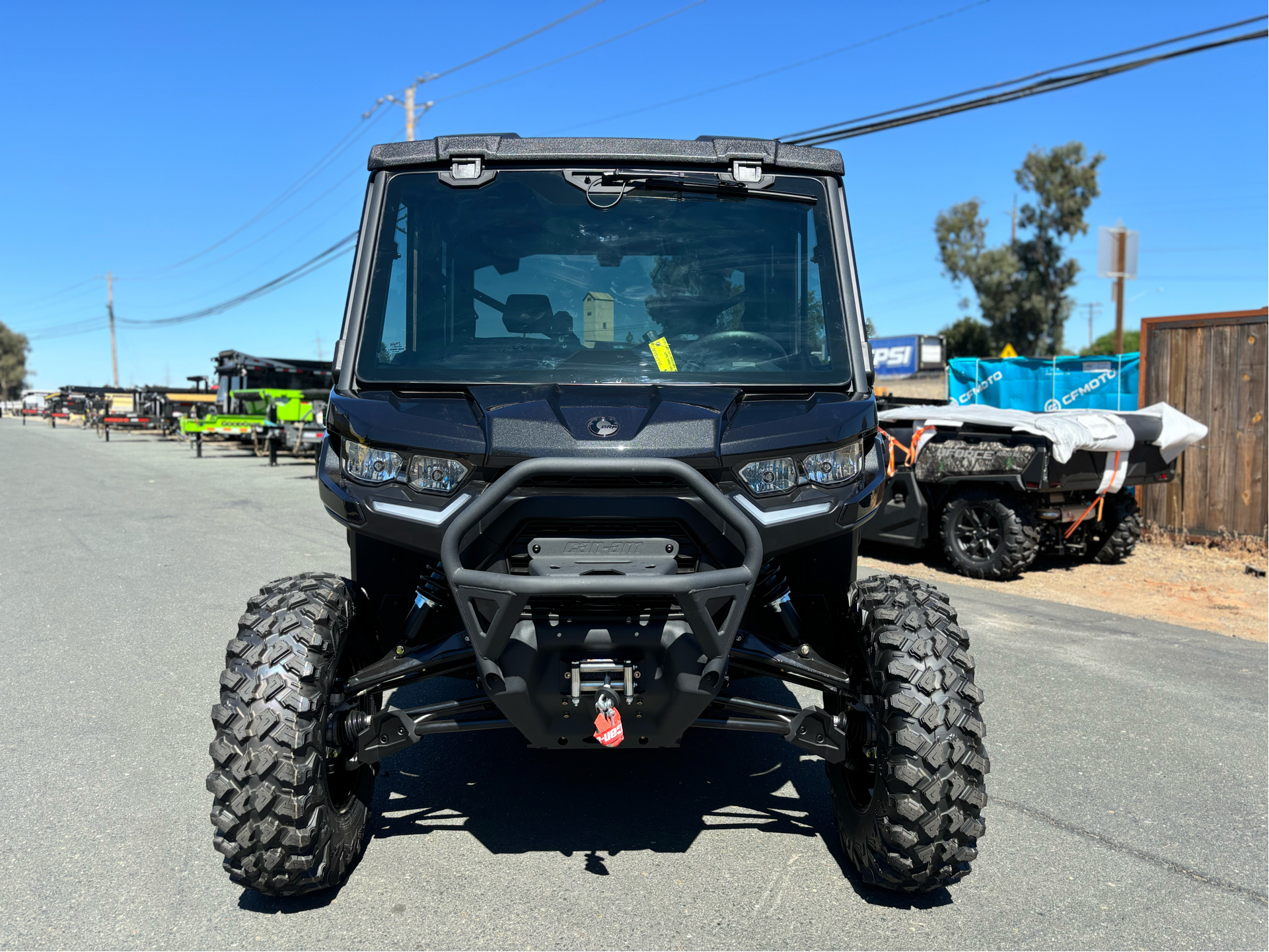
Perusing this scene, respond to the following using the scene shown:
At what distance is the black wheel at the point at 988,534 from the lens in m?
9.48

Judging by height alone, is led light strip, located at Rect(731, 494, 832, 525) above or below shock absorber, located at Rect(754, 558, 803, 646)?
above

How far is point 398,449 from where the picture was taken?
121 inches

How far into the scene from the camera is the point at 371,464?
315 cm

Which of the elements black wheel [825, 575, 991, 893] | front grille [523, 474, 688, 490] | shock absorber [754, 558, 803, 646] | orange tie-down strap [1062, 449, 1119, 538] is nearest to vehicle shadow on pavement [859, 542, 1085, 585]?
orange tie-down strap [1062, 449, 1119, 538]

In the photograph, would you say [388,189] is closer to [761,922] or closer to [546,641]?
[546,641]

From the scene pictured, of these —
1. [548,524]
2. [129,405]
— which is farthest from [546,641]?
[129,405]

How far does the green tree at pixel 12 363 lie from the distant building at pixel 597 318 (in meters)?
127

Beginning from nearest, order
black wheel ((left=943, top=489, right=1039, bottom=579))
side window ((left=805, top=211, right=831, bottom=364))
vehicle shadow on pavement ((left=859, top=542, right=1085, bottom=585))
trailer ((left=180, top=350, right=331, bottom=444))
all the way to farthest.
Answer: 1. side window ((left=805, top=211, right=831, bottom=364))
2. black wheel ((left=943, top=489, right=1039, bottom=579))
3. vehicle shadow on pavement ((left=859, top=542, right=1085, bottom=585))
4. trailer ((left=180, top=350, right=331, bottom=444))

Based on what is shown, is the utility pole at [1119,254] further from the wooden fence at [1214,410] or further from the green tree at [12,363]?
the green tree at [12,363]

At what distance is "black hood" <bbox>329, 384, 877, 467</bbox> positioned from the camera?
2.91 meters

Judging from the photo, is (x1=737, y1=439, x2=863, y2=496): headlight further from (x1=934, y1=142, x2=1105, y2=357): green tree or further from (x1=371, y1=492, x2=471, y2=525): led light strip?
(x1=934, y1=142, x2=1105, y2=357): green tree

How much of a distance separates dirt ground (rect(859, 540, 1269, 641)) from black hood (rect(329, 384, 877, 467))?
6594 mm

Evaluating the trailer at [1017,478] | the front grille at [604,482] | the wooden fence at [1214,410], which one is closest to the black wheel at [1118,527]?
the trailer at [1017,478]

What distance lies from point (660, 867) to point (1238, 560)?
10.2m
